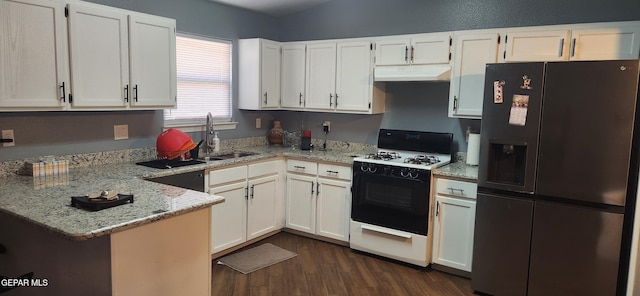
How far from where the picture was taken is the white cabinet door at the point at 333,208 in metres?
4.07

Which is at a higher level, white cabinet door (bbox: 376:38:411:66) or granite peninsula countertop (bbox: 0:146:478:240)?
white cabinet door (bbox: 376:38:411:66)

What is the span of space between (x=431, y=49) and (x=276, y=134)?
202 centimetres

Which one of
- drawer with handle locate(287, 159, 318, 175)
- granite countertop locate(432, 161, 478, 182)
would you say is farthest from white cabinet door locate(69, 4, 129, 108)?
granite countertop locate(432, 161, 478, 182)

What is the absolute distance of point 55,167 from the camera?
291 cm

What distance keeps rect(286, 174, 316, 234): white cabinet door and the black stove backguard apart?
0.83 m

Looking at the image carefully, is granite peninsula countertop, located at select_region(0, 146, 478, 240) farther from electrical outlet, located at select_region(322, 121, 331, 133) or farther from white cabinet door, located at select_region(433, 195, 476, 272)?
electrical outlet, located at select_region(322, 121, 331, 133)

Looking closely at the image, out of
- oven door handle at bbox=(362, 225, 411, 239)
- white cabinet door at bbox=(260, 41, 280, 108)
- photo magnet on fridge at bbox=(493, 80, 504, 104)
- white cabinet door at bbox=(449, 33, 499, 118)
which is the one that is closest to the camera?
photo magnet on fridge at bbox=(493, 80, 504, 104)

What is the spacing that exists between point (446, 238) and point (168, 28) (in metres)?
2.84

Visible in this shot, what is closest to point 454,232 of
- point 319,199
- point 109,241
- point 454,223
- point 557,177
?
point 454,223

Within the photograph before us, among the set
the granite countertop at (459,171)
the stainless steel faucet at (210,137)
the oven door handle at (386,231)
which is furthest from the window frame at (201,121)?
the granite countertop at (459,171)

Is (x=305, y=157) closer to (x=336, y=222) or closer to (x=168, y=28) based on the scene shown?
(x=336, y=222)

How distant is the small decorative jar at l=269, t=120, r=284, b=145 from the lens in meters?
4.97

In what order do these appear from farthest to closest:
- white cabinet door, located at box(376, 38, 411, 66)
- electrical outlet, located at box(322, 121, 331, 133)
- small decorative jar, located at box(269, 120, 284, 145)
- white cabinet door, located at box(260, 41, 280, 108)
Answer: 1. small decorative jar, located at box(269, 120, 284, 145)
2. electrical outlet, located at box(322, 121, 331, 133)
3. white cabinet door, located at box(260, 41, 280, 108)
4. white cabinet door, located at box(376, 38, 411, 66)

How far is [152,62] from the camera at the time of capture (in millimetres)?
3383
